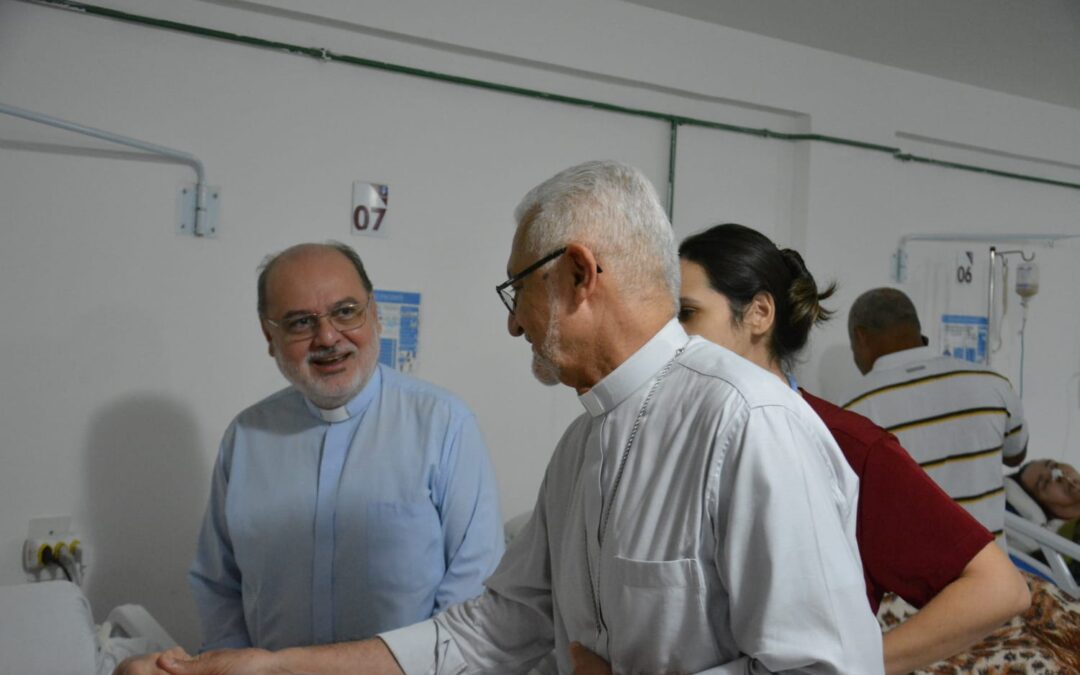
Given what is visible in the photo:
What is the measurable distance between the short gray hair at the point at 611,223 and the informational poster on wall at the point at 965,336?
3599 mm

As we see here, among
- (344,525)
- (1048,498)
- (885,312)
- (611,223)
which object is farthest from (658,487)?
(1048,498)

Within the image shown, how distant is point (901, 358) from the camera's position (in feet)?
8.76

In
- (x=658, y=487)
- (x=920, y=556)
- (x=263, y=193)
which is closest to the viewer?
(x=658, y=487)

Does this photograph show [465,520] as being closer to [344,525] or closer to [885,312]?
[344,525]

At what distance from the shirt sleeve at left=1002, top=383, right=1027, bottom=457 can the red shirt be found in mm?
1640

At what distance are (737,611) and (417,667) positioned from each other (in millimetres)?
565

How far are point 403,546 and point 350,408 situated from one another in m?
0.32

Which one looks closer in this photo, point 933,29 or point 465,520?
point 465,520

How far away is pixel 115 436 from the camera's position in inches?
94.7

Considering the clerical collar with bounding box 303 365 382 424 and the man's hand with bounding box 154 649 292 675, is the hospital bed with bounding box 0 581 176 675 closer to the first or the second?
the man's hand with bounding box 154 649 292 675

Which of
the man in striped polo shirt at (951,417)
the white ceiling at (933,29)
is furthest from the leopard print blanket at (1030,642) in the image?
the white ceiling at (933,29)

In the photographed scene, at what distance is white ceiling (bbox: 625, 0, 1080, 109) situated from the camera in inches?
123

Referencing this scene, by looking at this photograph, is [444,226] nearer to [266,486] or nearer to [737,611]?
[266,486]

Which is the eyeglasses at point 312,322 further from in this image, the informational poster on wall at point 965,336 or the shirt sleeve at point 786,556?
the informational poster on wall at point 965,336
